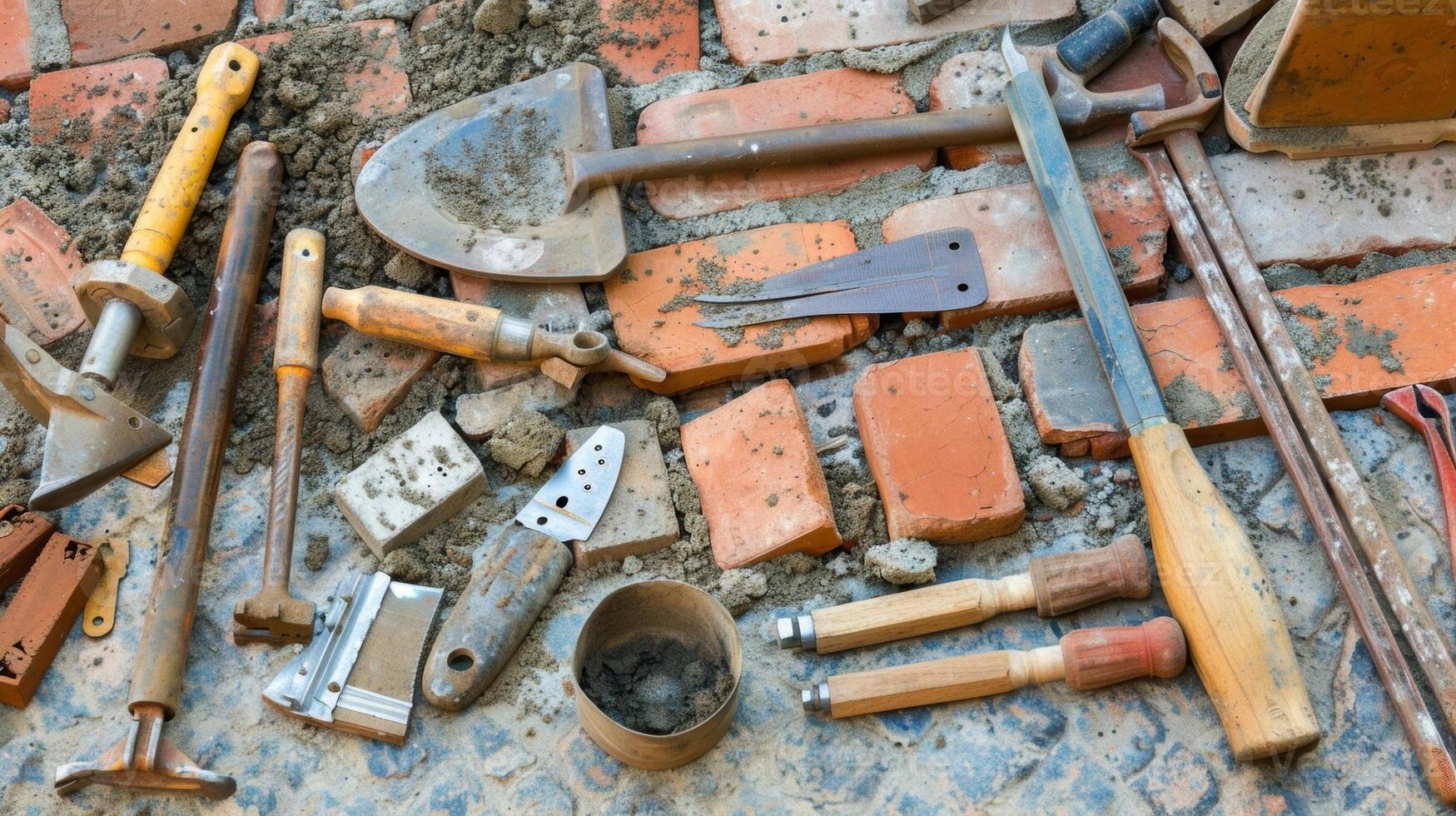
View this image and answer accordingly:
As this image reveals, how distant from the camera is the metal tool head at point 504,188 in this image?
7.73ft

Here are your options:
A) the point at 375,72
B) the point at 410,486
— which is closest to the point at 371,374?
the point at 410,486

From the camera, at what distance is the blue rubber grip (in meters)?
2.46

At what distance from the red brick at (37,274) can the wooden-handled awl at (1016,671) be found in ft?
5.49

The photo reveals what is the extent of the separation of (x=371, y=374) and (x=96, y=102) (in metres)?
1.01

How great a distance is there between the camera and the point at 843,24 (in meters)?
2.62

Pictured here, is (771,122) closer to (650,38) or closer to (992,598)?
(650,38)

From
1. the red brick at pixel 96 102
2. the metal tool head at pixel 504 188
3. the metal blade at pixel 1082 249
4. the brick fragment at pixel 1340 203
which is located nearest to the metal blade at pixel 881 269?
the metal blade at pixel 1082 249

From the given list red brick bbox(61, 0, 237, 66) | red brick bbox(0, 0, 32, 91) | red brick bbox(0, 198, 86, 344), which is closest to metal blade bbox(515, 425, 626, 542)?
red brick bbox(0, 198, 86, 344)

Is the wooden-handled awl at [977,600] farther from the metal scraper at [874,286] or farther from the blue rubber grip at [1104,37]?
the blue rubber grip at [1104,37]

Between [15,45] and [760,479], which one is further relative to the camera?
[15,45]

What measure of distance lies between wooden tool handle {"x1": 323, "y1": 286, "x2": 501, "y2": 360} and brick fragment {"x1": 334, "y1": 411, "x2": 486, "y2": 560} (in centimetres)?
15

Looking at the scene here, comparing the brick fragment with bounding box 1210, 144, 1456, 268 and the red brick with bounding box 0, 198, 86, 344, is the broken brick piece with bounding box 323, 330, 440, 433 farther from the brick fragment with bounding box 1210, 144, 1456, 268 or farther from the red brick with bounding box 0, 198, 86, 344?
the brick fragment with bounding box 1210, 144, 1456, 268

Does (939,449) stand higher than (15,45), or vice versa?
(15,45)

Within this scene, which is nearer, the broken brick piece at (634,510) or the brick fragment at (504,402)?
the broken brick piece at (634,510)
